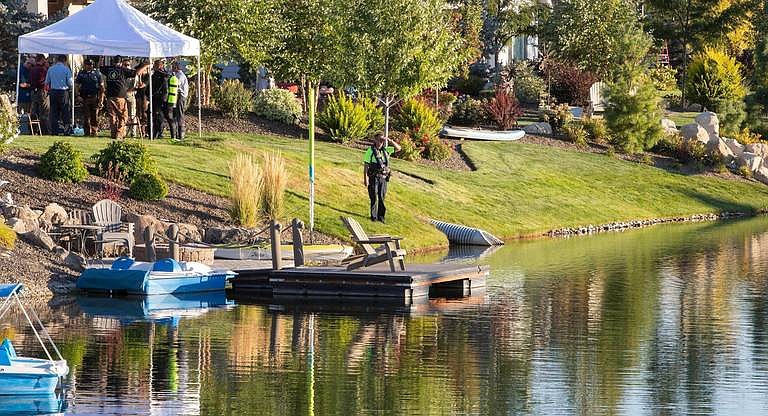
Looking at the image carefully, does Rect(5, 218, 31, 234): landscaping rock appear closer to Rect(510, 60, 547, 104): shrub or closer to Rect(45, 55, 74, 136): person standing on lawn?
Rect(45, 55, 74, 136): person standing on lawn

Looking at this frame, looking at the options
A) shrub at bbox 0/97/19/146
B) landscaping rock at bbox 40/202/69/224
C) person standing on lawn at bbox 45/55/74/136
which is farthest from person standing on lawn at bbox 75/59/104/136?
landscaping rock at bbox 40/202/69/224

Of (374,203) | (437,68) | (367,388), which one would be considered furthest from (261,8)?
(367,388)

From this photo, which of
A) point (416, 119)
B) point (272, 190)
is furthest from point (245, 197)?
point (416, 119)

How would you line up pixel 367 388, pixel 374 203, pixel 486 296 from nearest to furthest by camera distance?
pixel 367 388, pixel 486 296, pixel 374 203

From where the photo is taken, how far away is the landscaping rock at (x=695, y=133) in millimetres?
59344

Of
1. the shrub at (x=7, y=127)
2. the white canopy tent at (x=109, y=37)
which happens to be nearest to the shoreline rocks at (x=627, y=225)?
the white canopy tent at (x=109, y=37)

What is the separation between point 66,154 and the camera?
34656 millimetres

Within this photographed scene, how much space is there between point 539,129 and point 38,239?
101ft

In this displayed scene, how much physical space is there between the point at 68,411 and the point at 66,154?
55.5ft

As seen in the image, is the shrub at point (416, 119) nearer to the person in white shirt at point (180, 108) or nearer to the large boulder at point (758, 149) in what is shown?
the person in white shirt at point (180, 108)

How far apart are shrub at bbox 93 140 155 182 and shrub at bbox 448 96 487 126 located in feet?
75.6

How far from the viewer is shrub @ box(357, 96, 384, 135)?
166 feet

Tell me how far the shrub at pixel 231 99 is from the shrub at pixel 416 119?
4763mm

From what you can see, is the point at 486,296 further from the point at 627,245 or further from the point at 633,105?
the point at 633,105
